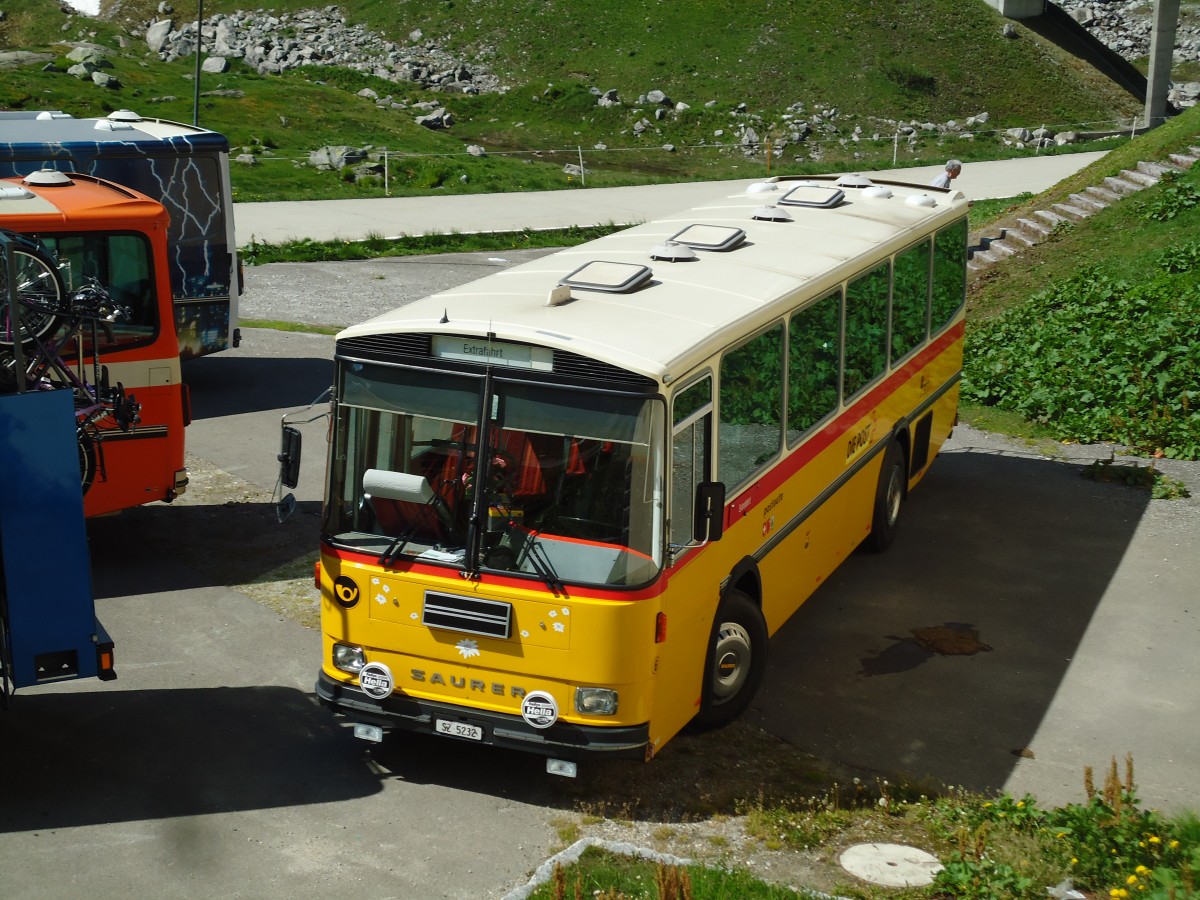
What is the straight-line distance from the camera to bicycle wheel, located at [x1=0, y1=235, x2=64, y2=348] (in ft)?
30.5

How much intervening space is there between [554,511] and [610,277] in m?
1.94

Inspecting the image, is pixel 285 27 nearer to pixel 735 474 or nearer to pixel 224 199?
pixel 224 199

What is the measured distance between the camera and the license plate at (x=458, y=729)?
794cm

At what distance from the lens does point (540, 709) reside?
306 inches

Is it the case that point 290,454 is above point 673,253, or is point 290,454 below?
below

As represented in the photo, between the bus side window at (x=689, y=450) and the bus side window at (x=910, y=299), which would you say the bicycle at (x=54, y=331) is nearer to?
the bus side window at (x=689, y=450)

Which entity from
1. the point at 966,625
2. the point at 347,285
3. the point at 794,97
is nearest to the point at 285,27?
the point at 794,97

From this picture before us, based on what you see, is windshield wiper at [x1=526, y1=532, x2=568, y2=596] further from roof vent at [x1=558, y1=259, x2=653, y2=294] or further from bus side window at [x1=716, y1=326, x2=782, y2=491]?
roof vent at [x1=558, y1=259, x2=653, y2=294]

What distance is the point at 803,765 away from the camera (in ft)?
29.0

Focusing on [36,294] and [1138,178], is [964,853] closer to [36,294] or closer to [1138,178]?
[36,294]

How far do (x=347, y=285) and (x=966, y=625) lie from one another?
52.6 ft

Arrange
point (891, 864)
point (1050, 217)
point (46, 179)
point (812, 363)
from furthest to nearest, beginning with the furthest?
point (1050, 217) → point (46, 179) → point (812, 363) → point (891, 864)

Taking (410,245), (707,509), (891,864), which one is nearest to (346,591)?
(707,509)

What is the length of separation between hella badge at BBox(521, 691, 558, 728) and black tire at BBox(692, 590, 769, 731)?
1.29m
